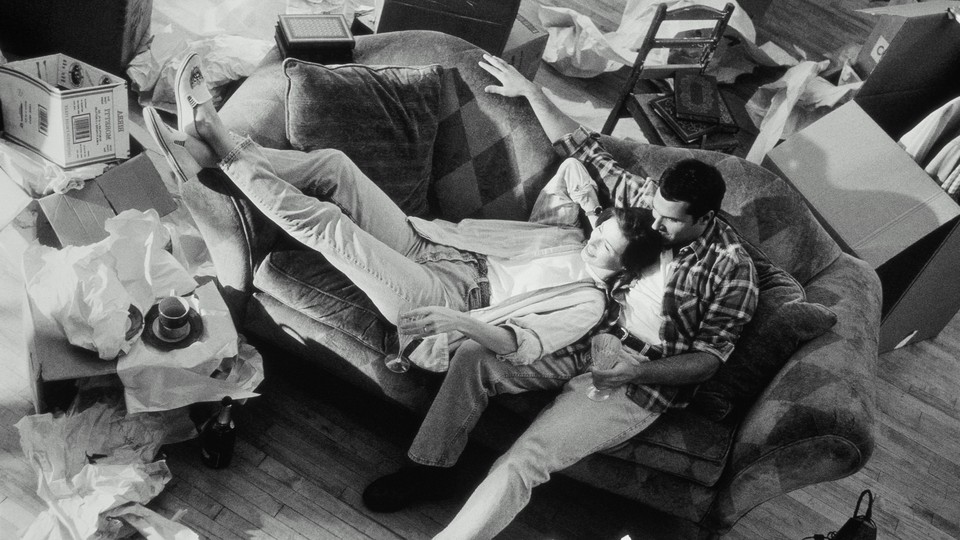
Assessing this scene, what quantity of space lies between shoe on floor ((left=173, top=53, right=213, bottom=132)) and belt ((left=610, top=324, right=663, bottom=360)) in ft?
3.95

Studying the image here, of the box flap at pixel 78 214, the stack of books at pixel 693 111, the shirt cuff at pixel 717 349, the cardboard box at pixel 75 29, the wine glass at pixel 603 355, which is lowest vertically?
the box flap at pixel 78 214

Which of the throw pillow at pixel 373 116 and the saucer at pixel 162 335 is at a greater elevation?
the throw pillow at pixel 373 116

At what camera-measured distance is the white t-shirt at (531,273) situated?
232 cm

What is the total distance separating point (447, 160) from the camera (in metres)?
2.55

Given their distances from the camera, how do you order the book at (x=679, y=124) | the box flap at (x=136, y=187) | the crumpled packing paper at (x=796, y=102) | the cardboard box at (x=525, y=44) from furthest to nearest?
the crumpled packing paper at (x=796, y=102), the cardboard box at (x=525, y=44), the book at (x=679, y=124), the box flap at (x=136, y=187)

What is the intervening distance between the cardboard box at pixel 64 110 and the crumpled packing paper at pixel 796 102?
2424mm

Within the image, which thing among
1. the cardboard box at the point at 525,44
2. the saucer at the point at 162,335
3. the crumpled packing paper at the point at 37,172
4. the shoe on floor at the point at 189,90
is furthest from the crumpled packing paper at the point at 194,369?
the cardboard box at the point at 525,44

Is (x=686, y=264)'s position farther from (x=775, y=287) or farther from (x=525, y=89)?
(x=525, y=89)

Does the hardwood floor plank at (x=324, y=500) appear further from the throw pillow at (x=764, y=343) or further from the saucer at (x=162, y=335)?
the throw pillow at (x=764, y=343)

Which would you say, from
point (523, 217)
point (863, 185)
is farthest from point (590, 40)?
point (523, 217)

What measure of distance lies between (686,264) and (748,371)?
0.34 metres

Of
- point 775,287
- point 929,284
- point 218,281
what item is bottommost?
point 218,281

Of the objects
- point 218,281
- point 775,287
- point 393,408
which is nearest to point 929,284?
point 775,287

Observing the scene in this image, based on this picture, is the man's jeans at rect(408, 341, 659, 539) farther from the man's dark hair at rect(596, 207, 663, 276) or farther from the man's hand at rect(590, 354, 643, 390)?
the man's dark hair at rect(596, 207, 663, 276)
